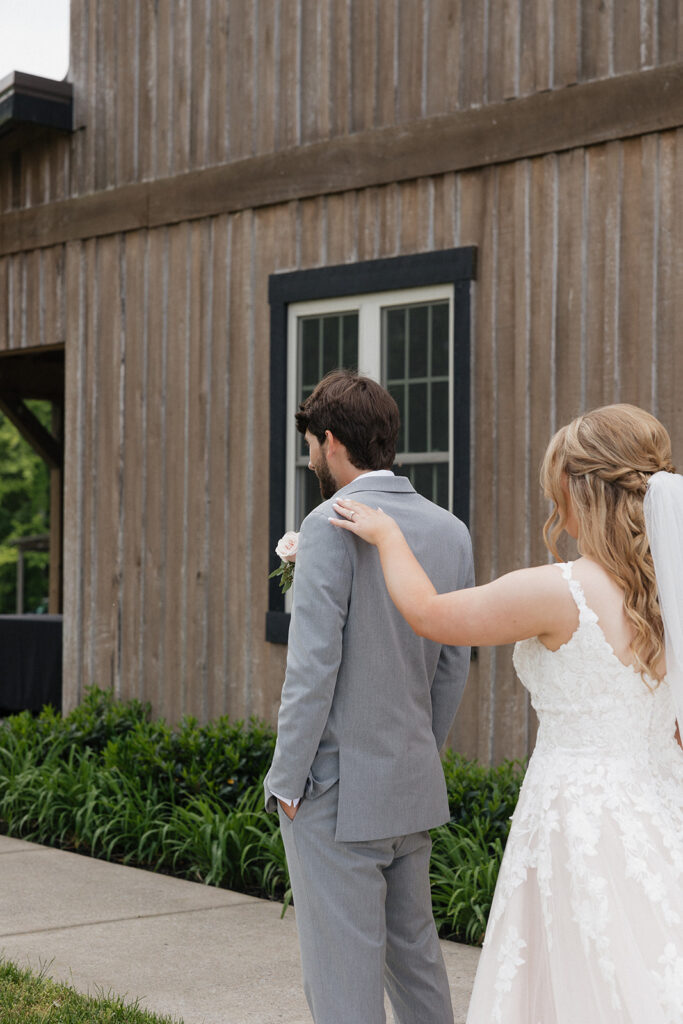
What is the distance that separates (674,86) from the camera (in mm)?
5914

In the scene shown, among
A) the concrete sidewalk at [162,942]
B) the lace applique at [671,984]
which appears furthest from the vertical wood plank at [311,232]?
the lace applique at [671,984]

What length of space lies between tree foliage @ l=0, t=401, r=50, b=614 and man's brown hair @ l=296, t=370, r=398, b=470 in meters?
28.8

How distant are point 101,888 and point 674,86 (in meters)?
4.60

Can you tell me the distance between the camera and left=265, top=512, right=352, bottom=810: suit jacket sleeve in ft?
9.78

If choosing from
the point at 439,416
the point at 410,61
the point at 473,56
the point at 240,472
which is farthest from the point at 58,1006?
the point at 410,61

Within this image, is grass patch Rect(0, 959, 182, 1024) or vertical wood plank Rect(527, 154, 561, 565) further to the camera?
vertical wood plank Rect(527, 154, 561, 565)

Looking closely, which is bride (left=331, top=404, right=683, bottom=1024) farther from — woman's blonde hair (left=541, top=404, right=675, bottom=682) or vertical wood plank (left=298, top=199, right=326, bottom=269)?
vertical wood plank (left=298, top=199, right=326, bottom=269)

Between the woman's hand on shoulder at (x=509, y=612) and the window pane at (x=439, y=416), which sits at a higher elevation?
the window pane at (x=439, y=416)

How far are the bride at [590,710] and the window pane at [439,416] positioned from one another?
3.97m

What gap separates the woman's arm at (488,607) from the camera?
2.79 meters

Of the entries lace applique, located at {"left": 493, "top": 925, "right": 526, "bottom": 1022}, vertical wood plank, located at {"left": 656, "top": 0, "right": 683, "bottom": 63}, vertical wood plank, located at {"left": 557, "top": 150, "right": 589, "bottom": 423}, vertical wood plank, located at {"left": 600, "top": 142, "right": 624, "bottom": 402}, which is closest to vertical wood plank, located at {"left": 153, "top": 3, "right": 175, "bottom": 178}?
vertical wood plank, located at {"left": 557, "top": 150, "right": 589, "bottom": 423}

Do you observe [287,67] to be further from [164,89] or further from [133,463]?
[133,463]

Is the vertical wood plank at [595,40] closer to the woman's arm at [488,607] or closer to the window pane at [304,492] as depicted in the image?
the window pane at [304,492]

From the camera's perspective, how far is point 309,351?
7516 millimetres
